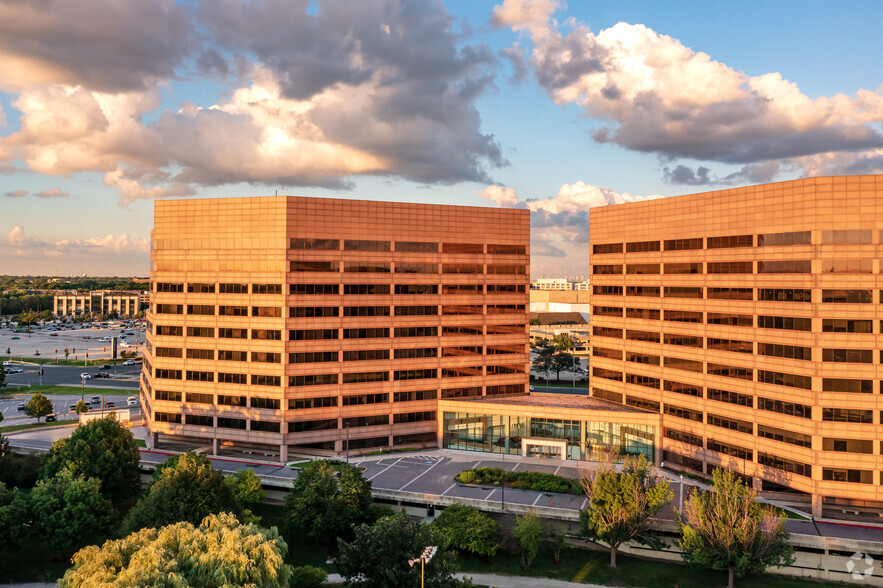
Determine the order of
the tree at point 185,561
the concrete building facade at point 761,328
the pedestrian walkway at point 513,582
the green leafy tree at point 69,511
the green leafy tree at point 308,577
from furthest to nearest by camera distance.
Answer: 1. the concrete building facade at point 761,328
2. the green leafy tree at point 69,511
3. the pedestrian walkway at point 513,582
4. the green leafy tree at point 308,577
5. the tree at point 185,561

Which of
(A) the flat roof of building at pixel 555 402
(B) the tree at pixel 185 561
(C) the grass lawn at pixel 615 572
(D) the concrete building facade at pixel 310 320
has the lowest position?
(C) the grass lawn at pixel 615 572

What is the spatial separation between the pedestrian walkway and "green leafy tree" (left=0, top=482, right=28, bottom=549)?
106ft

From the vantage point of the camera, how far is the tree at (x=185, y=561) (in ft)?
111

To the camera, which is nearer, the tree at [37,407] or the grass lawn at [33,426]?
the grass lawn at [33,426]

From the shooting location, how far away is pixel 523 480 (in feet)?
239

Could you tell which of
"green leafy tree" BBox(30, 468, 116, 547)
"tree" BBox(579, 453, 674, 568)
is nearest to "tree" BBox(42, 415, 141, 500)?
"green leafy tree" BBox(30, 468, 116, 547)

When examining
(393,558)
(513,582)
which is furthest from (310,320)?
(513,582)

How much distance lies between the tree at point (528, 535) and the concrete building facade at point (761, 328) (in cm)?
2943

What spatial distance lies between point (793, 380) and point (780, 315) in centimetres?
772

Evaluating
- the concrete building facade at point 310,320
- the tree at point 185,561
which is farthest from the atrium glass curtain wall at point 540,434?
the tree at point 185,561

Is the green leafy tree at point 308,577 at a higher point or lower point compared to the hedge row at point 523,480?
lower

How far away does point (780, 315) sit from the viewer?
67750 millimetres

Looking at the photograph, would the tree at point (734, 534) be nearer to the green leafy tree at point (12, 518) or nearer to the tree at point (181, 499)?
the tree at point (181, 499)

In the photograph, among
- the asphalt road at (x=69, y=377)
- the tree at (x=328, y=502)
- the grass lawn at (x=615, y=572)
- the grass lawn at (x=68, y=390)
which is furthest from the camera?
the asphalt road at (x=69, y=377)
